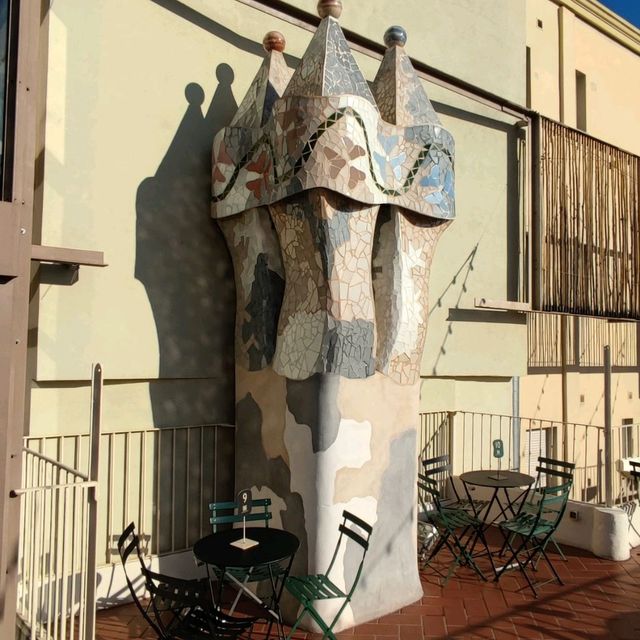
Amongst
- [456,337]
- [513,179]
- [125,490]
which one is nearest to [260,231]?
[125,490]

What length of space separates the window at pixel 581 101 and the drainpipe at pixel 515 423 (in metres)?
5.66

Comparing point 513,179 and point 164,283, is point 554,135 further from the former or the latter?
point 164,283

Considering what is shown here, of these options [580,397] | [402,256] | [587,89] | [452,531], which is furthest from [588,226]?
[452,531]

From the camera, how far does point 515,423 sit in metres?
9.54

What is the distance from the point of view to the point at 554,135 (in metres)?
9.52

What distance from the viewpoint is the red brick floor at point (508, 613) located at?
196 inches

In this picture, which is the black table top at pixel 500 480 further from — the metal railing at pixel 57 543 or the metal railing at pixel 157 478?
the metal railing at pixel 57 543

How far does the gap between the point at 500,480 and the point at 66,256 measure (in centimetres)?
472

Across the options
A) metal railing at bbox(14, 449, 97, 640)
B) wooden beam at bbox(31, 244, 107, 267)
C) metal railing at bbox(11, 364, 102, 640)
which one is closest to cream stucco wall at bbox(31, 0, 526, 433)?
wooden beam at bbox(31, 244, 107, 267)

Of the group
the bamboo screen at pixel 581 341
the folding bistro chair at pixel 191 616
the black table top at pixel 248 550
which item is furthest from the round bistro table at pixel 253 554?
the bamboo screen at pixel 581 341

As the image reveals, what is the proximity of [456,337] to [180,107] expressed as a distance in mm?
4612

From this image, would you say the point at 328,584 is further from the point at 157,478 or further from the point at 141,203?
the point at 141,203

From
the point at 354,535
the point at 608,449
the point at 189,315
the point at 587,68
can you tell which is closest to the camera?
the point at 354,535

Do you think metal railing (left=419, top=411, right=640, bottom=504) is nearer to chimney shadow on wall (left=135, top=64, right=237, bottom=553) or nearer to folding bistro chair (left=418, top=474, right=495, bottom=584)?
folding bistro chair (left=418, top=474, right=495, bottom=584)
